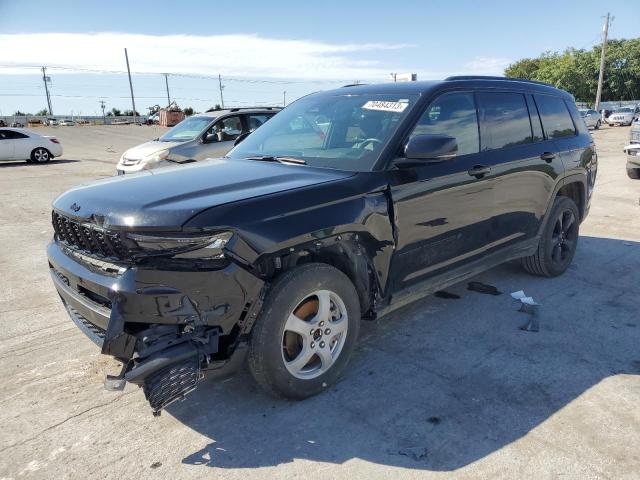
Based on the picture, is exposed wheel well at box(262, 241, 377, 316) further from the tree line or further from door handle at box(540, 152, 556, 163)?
the tree line

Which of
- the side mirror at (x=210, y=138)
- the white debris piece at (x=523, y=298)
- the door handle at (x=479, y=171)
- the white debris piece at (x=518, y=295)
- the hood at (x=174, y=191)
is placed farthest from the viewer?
the side mirror at (x=210, y=138)

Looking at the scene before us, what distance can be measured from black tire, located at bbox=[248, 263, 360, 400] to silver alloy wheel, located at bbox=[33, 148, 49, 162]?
790 inches

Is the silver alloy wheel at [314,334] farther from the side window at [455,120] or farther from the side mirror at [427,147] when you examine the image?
the side window at [455,120]

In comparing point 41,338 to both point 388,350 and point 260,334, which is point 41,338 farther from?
point 388,350

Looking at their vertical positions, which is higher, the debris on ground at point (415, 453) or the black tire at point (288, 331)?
the black tire at point (288, 331)

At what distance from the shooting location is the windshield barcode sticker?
378 centimetres

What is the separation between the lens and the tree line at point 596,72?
2320 inches

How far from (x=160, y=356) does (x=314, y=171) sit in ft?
5.17

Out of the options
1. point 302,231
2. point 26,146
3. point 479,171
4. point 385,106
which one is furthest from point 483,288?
point 26,146

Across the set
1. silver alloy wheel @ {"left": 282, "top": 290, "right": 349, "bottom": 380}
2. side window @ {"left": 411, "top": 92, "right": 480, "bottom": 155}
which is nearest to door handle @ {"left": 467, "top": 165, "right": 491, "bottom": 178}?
side window @ {"left": 411, "top": 92, "right": 480, "bottom": 155}

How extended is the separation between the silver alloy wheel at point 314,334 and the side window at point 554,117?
10.3 ft

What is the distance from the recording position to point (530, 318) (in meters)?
4.39

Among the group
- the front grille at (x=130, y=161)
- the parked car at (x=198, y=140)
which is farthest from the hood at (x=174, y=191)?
the front grille at (x=130, y=161)

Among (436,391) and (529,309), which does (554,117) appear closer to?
(529,309)
